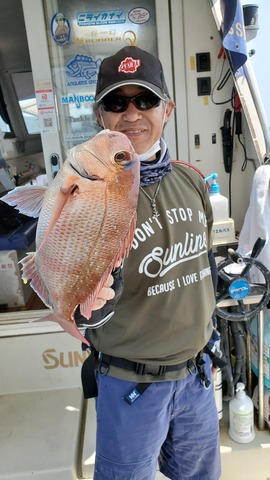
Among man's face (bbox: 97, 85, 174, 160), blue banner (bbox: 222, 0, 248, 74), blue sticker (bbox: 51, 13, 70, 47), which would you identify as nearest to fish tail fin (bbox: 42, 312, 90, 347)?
man's face (bbox: 97, 85, 174, 160)

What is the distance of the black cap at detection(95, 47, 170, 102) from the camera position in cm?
125

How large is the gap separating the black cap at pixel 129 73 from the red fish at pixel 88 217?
1.54 feet

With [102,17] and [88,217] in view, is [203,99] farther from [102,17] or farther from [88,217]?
[88,217]

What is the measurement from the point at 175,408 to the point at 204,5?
9.51 ft

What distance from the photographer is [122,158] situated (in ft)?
2.81

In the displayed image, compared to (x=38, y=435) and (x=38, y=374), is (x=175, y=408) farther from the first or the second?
(x=38, y=374)

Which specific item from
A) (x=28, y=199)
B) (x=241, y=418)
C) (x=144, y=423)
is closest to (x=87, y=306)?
(x=28, y=199)

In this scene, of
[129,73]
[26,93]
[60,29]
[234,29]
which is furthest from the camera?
[26,93]

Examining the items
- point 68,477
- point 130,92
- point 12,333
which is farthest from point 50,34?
point 68,477

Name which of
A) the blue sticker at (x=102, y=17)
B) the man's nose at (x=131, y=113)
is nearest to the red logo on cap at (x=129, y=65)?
the man's nose at (x=131, y=113)

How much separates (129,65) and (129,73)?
32mm

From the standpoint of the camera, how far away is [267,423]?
2232 millimetres

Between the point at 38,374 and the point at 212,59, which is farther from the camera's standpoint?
the point at 212,59

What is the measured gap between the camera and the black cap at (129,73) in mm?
1246
